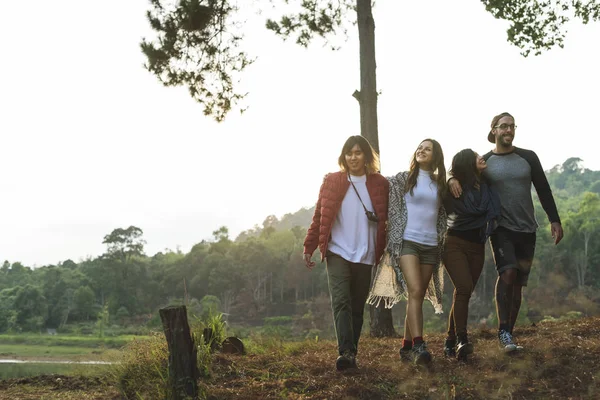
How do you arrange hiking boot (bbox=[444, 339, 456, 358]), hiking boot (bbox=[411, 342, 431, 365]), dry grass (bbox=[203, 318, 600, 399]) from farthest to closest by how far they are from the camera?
hiking boot (bbox=[444, 339, 456, 358])
hiking boot (bbox=[411, 342, 431, 365])
dry grass (bbox=[203, 318, 600, 399])

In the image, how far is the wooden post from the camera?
14.5ft

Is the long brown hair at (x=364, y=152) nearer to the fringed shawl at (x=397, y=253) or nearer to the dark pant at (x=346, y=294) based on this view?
the fringed shawl at (x=397, y=253)

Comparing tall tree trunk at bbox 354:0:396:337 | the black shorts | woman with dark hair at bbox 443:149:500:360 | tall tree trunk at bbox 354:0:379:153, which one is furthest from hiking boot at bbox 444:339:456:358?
tall tree trunk at bbox 354:0:379:153

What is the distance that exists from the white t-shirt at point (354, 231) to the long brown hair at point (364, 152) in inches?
7.5

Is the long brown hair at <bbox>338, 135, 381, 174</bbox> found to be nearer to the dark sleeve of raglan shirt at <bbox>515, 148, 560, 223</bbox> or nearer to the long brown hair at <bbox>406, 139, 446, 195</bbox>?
the long brown hair at <bbox>406, 139, 446, 195</bbox>

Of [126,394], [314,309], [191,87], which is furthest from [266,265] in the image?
[126,394]

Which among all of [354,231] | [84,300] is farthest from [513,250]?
[84,300]

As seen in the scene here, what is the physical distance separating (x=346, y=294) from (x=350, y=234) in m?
0.45

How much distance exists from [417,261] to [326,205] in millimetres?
800

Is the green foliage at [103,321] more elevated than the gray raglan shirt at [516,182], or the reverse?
the gray raglan shirt at [516,182]

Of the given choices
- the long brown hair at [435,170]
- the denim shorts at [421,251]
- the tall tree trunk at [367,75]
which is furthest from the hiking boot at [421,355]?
the tall tree trunk at [367,75]

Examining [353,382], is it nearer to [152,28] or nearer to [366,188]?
[366,188]

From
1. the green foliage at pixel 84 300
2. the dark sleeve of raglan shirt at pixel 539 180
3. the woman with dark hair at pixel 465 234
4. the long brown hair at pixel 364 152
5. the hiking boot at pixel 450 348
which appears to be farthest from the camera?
the green foliage at pixel 84 300

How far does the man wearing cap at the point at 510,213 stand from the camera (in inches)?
200
